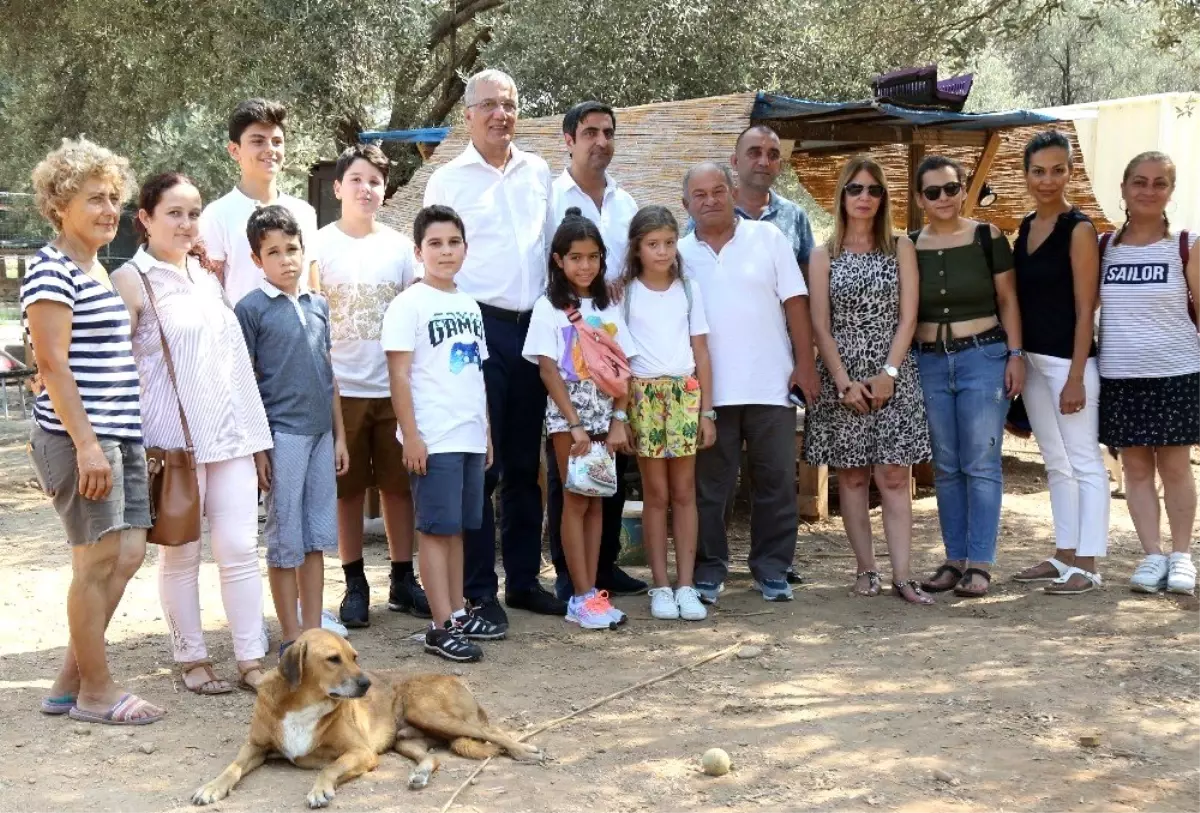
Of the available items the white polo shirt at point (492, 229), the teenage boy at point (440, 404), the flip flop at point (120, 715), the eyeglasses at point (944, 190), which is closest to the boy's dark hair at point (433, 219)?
the teenage boy at point (440, 404)

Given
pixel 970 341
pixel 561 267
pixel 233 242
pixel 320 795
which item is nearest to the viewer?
pixel 320 795

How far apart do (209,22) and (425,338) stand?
715 cm

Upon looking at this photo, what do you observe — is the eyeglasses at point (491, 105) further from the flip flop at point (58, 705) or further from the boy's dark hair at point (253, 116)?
the flip flop at point (58, 705)

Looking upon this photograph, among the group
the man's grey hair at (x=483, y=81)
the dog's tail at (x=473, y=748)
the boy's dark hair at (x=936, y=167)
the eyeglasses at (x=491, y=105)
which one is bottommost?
the dog's tail at (x=473, y=748)

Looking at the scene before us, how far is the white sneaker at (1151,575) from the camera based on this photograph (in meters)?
5.94

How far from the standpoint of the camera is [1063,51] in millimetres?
20703

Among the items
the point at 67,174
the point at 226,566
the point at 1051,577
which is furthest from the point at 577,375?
the point at 1051,577

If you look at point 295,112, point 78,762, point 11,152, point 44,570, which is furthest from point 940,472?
point 11,152

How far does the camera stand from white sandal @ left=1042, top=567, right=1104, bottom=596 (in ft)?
19.6

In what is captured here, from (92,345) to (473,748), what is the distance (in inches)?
70.4

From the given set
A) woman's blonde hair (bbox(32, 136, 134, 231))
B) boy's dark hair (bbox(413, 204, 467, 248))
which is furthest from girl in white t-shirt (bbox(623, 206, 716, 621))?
woman's blonde hair (bbox(32, 136, 134, 231))

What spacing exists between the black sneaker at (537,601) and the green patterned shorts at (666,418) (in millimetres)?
800

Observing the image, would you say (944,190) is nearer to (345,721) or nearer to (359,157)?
(359,157)

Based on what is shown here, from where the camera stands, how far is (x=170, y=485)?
14.6 feet
